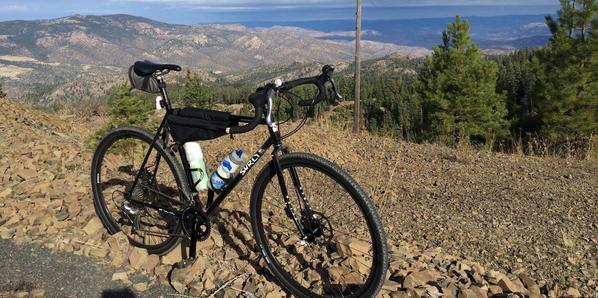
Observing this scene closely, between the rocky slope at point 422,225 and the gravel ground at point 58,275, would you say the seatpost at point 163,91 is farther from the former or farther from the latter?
the gravel ground at point 58,275

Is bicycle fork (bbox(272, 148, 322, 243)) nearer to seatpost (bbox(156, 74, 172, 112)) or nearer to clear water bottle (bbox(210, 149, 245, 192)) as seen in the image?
clear water bottle (bbox(210, 149, 245, 192))

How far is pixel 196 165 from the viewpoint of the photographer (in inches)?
133

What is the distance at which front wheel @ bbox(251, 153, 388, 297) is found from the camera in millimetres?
2721

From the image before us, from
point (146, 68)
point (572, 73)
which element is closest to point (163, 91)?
point (146, 68)

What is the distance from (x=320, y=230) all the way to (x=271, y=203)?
543 mm

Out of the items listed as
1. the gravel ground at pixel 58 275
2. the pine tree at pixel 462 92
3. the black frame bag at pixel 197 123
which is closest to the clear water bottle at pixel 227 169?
the black frame bag at pixel 197 123

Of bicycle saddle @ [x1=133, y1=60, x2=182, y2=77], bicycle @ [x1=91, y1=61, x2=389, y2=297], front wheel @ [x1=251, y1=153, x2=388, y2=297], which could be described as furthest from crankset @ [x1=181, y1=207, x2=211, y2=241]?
bicycle saddle @ [x1=133, y1=60, x2=182, y2=77]

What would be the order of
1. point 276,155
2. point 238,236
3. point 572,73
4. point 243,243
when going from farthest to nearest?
point 572,73
point 238,236
point 243,243
point 276,155

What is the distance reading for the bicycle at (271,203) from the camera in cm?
277

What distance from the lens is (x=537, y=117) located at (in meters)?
31.6

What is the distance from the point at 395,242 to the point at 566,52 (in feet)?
95.3

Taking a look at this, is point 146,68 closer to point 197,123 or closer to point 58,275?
point 197,123

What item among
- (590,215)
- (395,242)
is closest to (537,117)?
(590,215)

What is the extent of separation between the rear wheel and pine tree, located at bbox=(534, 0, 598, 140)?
2921 centimetres
